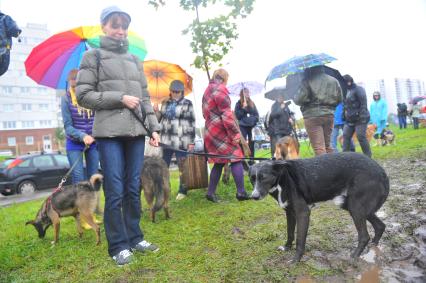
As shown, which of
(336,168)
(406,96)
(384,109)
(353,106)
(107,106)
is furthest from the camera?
(406,96)

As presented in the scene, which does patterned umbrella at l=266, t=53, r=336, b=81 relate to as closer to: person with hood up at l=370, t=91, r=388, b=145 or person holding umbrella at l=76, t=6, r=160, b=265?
person holding umbrella at l=76, t=6, r=160, b=265

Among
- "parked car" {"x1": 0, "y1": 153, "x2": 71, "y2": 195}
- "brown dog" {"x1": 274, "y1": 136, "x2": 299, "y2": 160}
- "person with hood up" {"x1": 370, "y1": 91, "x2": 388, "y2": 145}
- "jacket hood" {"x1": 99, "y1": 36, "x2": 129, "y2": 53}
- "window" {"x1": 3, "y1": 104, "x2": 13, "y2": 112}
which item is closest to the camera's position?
"jacket hood" {"x1": 99, "y1": 36, "x2": 129, "y2": 53}

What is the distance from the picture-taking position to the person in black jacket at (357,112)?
7.78 metres

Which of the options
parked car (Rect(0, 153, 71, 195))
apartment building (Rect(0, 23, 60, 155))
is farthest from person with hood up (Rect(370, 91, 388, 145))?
apartment building (Rect(0, 23, 60, 155))

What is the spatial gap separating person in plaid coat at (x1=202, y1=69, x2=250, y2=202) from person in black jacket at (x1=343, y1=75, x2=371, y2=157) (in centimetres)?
365

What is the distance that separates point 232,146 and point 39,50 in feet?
11.9

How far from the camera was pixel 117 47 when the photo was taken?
11.2ft

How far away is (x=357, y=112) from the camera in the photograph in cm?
782

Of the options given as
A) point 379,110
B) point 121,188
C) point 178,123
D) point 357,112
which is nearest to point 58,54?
point 178,123

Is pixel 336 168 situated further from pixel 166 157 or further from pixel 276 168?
pixel 166 157

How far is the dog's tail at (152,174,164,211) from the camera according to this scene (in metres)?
4.83

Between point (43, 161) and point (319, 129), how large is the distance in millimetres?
11303

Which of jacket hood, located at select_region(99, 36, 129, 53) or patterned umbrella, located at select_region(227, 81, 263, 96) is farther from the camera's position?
patterned umbrella, located at select_region(227, 81, 263, 96)

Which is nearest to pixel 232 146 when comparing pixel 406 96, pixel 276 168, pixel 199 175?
pixel 199 175
